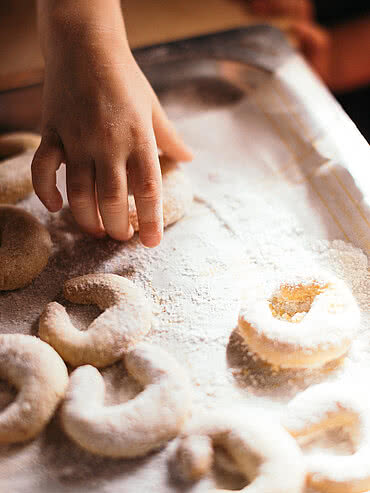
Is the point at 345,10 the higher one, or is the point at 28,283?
the point at 345,10

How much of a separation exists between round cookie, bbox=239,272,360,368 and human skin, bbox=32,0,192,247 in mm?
199

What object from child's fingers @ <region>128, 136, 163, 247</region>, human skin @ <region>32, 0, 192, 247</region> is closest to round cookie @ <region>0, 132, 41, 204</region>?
human skin @ <region>32, 0, 192, 247</region>

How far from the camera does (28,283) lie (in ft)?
2.87

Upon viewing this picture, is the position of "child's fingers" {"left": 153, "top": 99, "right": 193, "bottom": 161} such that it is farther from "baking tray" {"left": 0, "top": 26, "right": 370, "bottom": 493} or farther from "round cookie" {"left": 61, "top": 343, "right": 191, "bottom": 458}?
"round cookie" {"left": 61, "top": 343, "right": 191, "bottom": 458}

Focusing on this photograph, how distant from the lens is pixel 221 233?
940mm

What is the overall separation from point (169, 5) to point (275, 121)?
68 centimetres

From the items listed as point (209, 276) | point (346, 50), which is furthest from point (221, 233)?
point (346, 50)

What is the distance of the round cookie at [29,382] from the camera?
0.67 m

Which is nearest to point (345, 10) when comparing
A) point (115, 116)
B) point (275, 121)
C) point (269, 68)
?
point (269, 68)

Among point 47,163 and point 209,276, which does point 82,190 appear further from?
point 209,276

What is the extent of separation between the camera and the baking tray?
66 centimetres

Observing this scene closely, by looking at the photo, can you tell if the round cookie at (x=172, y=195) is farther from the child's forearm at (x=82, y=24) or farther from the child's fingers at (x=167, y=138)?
the child's forearm at (x=82, y=24)

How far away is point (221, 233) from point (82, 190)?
0.26 m

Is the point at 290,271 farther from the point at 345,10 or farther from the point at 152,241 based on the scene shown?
the point at 345,10
